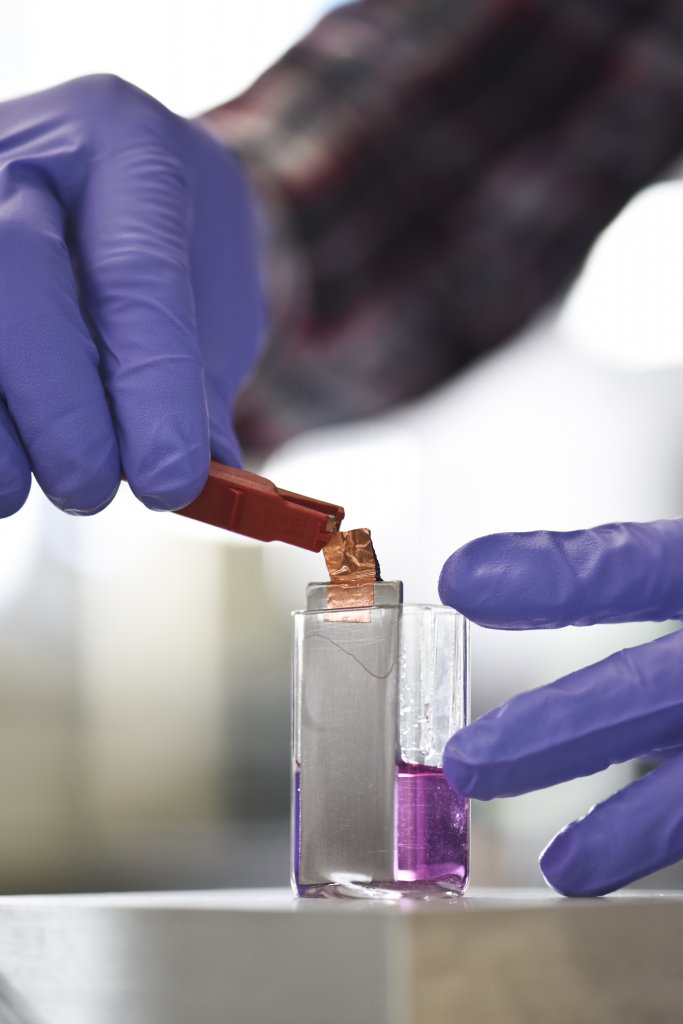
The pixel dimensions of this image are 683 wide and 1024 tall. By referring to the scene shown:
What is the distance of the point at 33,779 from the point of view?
13.4 ft

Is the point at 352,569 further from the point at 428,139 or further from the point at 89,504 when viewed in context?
the point at 428,139

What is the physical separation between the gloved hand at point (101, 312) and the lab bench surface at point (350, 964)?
1.15ft

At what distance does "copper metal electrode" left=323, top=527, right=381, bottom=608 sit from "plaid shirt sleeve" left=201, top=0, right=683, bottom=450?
0.85m

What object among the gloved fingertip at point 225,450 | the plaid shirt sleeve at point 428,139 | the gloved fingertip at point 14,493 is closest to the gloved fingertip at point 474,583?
the gloved fingertip at point 225,450

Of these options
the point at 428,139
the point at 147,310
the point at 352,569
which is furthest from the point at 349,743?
the point at 428,139

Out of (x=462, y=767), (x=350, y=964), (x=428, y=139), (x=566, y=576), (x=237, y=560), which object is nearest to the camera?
(x=350, y=964)

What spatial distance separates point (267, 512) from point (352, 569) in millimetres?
80

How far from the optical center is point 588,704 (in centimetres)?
82

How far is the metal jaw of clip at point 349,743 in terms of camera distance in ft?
2.68

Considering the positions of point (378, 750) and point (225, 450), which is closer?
point (378, 750)

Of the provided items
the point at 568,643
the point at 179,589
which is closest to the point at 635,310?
the point at 568,643

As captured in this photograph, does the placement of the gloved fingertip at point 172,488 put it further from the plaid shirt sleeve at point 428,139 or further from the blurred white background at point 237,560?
the blurred white background at point 237,560

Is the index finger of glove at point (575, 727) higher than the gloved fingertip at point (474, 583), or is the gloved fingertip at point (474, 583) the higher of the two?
the gloved fingertip at point (474, 583)

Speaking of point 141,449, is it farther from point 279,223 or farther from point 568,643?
point 568,643
